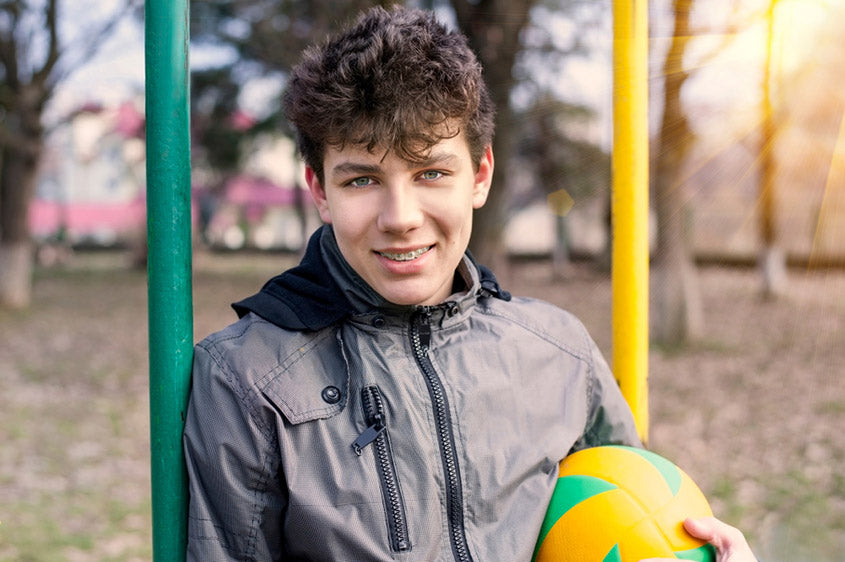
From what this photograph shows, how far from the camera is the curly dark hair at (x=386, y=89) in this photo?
1.63m

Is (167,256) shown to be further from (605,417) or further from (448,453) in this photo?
(605,417)

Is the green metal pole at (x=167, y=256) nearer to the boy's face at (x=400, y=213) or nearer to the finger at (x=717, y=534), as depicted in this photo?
the boy's face at (x=400, y=213)

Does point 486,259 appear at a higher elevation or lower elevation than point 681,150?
lower

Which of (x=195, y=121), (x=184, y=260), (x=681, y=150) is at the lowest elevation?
(x=184, y=260)

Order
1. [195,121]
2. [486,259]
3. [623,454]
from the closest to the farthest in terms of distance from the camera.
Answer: [623,454] < [486,259] < [195,121]

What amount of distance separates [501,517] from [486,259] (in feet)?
22.5

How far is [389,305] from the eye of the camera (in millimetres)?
1739

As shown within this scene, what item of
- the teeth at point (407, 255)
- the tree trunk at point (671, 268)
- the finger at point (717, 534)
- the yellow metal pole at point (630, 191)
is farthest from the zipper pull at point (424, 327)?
the tree trunk at point (671, 268)

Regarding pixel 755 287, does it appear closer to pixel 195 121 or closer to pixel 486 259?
pixel 486 259

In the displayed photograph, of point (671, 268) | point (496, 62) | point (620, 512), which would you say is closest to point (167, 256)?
point (620, 512)

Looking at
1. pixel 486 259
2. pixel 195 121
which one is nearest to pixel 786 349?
pixel 486 259

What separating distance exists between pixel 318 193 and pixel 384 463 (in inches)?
24.4

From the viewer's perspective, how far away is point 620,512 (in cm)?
171

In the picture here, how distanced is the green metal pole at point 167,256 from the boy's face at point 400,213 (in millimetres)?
319
